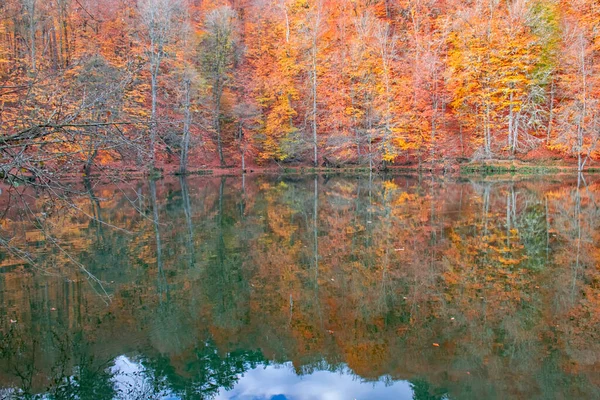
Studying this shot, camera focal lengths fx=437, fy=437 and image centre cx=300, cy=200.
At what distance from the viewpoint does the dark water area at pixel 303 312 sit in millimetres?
4012

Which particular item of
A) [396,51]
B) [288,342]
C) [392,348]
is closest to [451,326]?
[392,348]

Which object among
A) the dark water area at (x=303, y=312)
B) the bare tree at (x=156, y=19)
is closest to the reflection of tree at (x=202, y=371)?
the dark water area at (x=303, y=312)

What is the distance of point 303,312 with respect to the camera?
548cm

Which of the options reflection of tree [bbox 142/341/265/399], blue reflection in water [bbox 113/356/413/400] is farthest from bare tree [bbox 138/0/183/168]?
blue reflection in water [bbox 113/356/413/400]

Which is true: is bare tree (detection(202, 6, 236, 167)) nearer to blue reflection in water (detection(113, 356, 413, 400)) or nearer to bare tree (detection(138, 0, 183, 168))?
bare tree (detection(138, 0, 183, 168))

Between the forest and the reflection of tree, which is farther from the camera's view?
the forest

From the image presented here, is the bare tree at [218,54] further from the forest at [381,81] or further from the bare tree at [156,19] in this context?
the bare tree at [156,19]

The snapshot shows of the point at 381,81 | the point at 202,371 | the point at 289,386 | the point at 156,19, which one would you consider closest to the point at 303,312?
the point at 289,386

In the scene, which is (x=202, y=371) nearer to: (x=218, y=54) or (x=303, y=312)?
(x=303, y=312)

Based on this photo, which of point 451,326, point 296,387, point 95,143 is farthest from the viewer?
point 451,326

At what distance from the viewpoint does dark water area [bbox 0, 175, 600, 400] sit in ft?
13.2

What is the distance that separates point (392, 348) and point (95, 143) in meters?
3.42

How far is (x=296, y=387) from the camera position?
411 cm

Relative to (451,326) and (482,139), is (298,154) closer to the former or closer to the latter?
(482,139)
